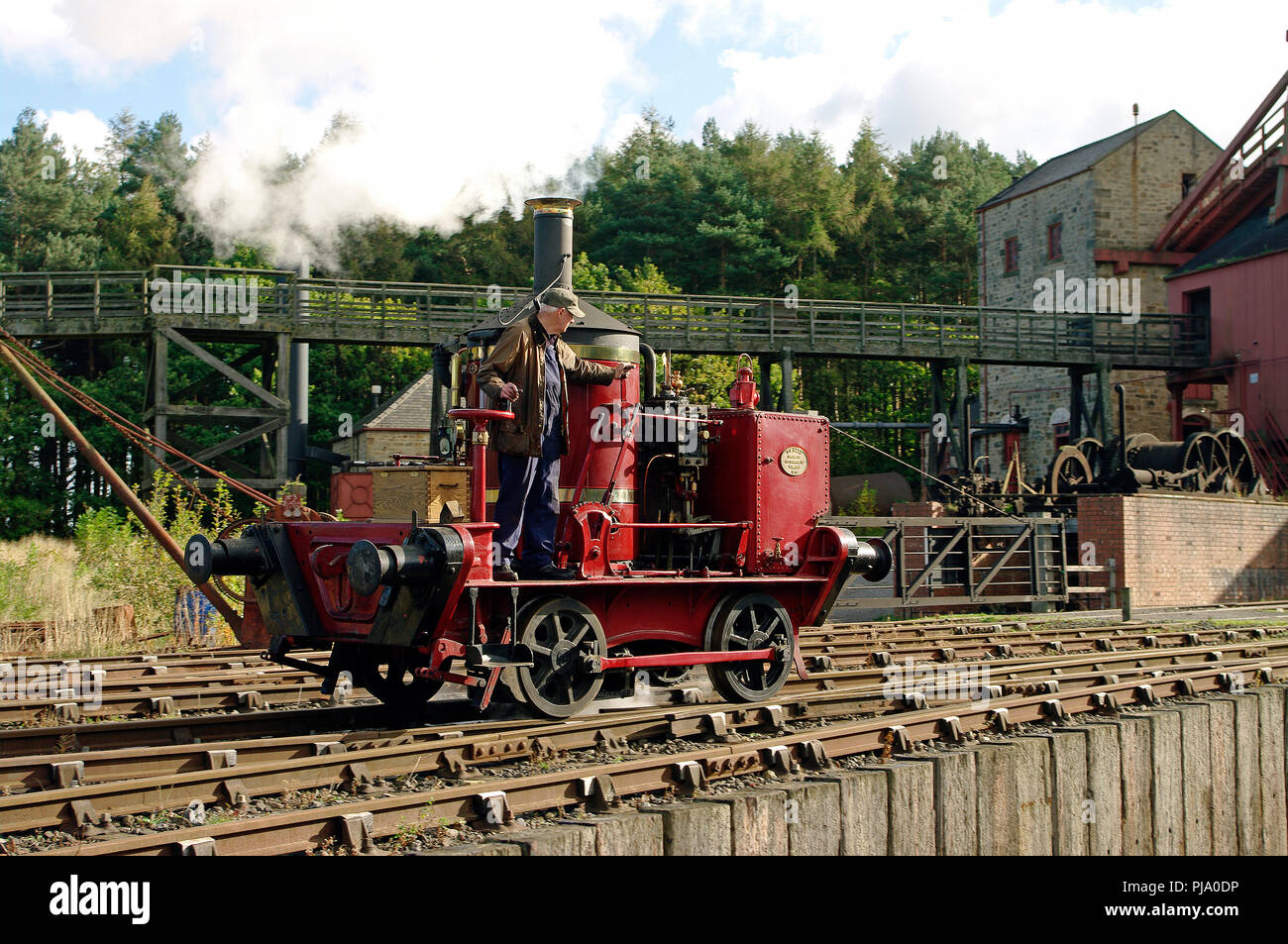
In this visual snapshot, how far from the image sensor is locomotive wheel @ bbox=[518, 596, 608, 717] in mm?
7934

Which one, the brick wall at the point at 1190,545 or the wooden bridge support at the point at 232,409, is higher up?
the wooden bridge support at the point at 232,409

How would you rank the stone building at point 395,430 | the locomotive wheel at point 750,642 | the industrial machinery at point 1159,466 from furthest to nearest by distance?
the stone building at point 395,430 < the industrial machinery at point 1159,466 < the locomotive wheel at point 750,642

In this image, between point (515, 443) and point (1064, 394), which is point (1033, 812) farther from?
point (1064, 394)

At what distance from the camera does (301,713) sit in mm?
8320

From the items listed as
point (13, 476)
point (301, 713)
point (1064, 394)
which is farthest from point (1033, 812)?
point (13, 476)

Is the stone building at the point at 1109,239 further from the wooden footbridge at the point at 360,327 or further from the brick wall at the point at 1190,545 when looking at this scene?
the brick wall at the point at 1190,545

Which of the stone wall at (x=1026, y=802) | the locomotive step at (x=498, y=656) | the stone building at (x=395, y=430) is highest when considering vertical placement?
the stone building at (x=395, y=430)

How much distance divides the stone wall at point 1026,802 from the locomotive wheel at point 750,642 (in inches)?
71.7

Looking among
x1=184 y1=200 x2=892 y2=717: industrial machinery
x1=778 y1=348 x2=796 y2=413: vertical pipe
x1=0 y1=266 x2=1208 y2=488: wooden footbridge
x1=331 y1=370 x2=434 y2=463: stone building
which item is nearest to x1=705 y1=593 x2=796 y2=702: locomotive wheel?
x1=184 y1=200 x2=892 y2=717: industrial machinery

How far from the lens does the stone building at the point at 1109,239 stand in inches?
1547

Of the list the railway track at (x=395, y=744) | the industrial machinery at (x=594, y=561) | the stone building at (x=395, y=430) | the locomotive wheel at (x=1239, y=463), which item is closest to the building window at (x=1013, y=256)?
the locomotive wheel at (x=1239, y=463)

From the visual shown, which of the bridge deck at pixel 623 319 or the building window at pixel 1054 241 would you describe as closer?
the bridge deck at pixel 623 319

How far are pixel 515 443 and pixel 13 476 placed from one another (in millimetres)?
38333

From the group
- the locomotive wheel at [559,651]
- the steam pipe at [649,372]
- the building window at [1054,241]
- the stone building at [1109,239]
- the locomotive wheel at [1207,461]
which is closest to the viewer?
the locomotive wheel at [559,651]
